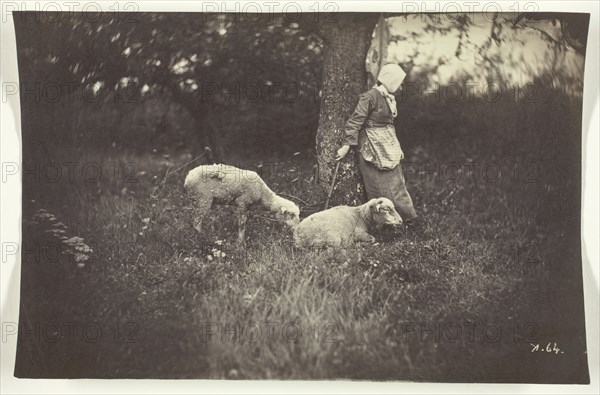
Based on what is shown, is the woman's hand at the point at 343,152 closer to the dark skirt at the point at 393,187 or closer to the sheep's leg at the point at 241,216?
the dark skirt at the point at 393,187

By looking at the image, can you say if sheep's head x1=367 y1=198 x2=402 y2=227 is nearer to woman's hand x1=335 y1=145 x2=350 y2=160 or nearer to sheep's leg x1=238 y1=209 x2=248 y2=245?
woman's hand x1=335 y1=145 x2=350 y2=160

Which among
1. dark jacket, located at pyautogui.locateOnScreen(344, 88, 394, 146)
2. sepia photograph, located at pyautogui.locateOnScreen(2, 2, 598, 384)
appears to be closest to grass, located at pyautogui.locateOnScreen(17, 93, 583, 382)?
sepia photograph, located at pyautogui.locateOnScreen(2, 2, 598, 384)

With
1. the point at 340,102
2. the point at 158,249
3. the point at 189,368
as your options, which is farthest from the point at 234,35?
the point at 189,368

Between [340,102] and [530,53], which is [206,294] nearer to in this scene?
[340,102]

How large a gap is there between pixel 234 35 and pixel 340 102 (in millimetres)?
620

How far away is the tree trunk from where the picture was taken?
127 inches

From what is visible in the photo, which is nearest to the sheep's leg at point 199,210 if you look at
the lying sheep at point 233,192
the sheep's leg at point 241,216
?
the lying sheep at point 233,192

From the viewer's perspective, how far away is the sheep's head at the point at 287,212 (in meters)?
3.22

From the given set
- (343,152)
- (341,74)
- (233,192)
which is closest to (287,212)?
(233,192)

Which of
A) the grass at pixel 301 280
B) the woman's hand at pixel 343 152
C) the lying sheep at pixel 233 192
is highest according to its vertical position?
the woman's hand at pixel 343 152

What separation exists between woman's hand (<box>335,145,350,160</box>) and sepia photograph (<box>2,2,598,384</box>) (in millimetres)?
25

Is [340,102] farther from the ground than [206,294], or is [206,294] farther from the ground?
[340,102]

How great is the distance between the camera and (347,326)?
3.19 metres

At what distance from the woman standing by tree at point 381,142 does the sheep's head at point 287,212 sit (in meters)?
0.33
